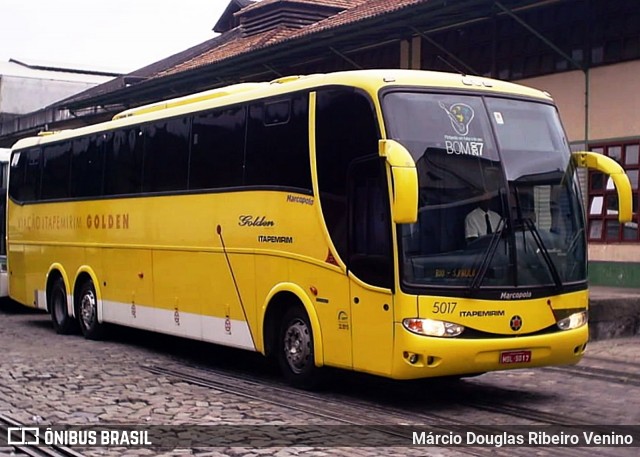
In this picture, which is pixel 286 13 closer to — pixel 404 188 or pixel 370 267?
pixel 370 267

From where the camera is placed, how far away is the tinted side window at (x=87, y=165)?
1683cm

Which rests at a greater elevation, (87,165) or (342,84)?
(342,84)

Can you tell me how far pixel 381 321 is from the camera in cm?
1017

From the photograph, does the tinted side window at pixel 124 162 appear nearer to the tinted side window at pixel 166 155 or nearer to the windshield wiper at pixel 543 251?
the tinted side window at pixel 166 155

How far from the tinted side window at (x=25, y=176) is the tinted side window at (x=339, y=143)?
374 inches

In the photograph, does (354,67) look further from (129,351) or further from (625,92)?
(129,351)

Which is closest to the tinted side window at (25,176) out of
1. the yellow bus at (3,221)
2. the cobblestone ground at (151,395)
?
the yellow bus at (3,221)

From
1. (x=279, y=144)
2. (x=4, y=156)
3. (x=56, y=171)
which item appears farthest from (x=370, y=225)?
(x=4, y=156)

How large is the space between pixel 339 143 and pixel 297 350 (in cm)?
232

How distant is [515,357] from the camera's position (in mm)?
10305

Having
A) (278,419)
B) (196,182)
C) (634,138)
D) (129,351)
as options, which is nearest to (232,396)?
(278,419)

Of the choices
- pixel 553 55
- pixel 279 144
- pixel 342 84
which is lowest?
pixel 279 144

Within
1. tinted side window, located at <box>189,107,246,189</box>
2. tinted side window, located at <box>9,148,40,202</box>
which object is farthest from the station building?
tinted side window, located at <box>9,148,40,202</box>

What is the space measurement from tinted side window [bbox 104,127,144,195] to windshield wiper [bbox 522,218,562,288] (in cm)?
677
